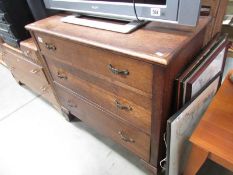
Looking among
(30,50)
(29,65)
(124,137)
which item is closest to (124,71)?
(124,137)

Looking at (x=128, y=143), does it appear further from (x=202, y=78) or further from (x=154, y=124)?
(x=202, y=78)

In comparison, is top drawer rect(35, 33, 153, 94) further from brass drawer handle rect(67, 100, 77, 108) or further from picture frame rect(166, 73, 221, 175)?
brass drawer handle rect(67, 100, 77, 108)

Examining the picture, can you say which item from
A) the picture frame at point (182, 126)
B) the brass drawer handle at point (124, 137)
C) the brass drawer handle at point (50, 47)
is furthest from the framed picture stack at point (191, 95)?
the brass drawer handle at point (50, 47)

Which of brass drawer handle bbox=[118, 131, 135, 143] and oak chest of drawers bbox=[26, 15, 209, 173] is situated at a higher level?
oak chest of drawers bbox=[26, 15, 209, 173]

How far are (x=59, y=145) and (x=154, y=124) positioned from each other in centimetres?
87

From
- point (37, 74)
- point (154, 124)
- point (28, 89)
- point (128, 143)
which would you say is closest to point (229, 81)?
point (154, 124)

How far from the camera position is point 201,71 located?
2.50 feet

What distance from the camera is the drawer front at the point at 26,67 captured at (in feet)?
4.69

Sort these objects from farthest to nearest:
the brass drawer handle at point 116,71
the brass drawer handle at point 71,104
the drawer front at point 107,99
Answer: the brass drawer handle at point 71,104
the drawer front at point 107,99
the brass drawer handle at point 116,71

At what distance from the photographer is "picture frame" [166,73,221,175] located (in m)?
0.72

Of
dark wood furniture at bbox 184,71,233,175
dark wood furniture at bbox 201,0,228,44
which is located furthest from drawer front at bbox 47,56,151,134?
dark wood furniture at bbox 201,0,228,44

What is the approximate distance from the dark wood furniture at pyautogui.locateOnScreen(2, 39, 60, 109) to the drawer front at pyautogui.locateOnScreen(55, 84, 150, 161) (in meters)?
0.20

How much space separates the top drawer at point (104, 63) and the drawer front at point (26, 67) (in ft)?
1.38

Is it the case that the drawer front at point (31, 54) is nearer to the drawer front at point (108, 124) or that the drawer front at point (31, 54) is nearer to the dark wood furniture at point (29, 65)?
the dark wood furniture at point (29, 65)
